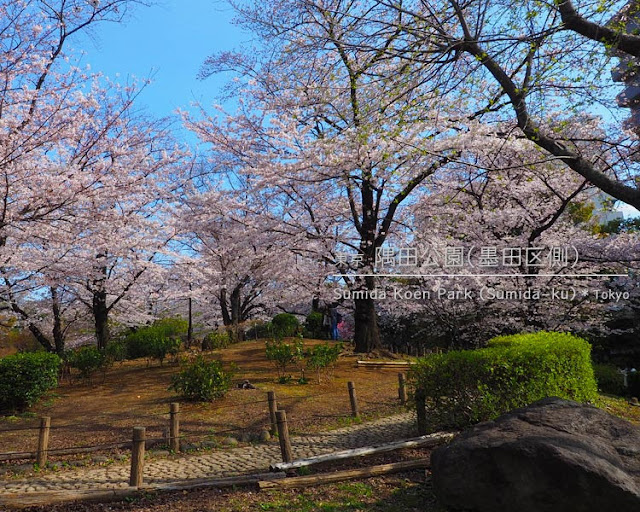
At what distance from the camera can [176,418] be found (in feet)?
23.6

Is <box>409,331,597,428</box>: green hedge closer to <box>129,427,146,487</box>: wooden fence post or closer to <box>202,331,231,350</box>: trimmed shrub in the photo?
<box>129,427,146,487</box>: wooden fence post

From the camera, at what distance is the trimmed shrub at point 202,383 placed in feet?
31.7

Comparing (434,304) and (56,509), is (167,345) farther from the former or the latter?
(56,509)

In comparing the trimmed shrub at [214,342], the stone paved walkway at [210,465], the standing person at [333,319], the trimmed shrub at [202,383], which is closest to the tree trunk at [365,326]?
the trimmed shrub at [214,342]

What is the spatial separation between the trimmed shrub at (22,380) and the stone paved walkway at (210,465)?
13.2ft

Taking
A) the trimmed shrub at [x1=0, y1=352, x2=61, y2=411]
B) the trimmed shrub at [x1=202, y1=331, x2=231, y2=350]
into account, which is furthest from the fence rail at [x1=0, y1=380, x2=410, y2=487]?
the trimmed shrub at [x1=202, y1=331, x2=231, y2=350]

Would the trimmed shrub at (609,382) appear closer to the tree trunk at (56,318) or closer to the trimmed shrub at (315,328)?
the trimmed shrub at (315,328)

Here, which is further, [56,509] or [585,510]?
[56,509]

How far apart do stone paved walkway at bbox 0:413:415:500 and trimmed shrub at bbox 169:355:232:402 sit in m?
2.54

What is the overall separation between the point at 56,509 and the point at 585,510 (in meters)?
5.04

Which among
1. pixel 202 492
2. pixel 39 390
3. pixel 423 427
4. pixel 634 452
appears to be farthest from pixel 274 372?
pixel 634 452

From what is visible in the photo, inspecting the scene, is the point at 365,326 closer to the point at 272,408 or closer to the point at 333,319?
the point at 272,408

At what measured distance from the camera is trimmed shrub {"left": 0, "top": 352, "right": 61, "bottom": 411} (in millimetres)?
9531

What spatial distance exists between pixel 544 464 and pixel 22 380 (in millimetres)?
9616
